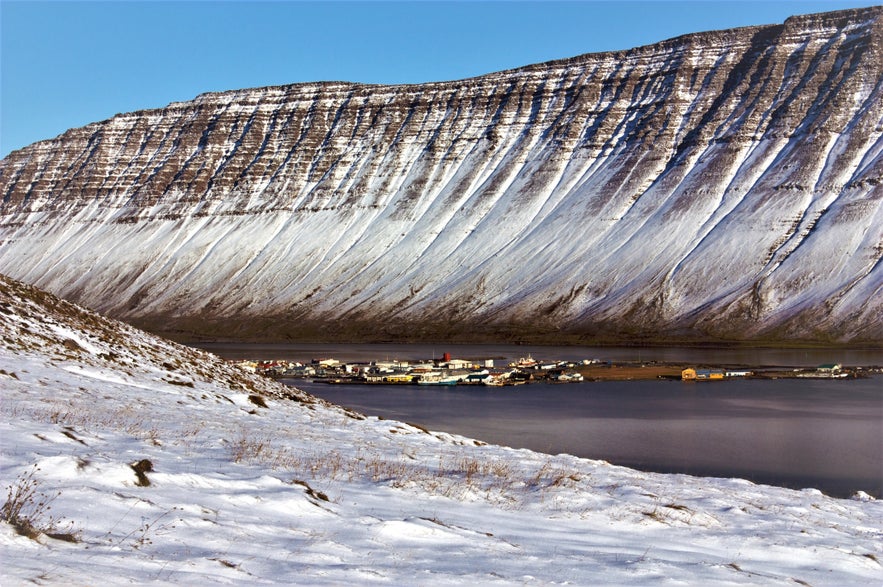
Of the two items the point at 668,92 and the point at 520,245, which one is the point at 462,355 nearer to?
the point at 520,245

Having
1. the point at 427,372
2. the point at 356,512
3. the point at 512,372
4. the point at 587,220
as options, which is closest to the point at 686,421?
the point at 512,372

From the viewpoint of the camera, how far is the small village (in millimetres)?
78562

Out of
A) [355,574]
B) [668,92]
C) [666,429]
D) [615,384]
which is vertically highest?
[668,92]

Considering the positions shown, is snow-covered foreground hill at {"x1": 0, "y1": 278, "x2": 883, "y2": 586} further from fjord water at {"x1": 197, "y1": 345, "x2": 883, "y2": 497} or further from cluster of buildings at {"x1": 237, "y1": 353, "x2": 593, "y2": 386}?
cluster of buildings at {"x1": 237, "y1": 353, "x2": 593, "y2": 386}

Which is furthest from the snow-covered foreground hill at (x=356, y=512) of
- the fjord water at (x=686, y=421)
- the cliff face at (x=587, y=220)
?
the cliff face at (x=587, y=220)

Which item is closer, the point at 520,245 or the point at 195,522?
the point at 195,522

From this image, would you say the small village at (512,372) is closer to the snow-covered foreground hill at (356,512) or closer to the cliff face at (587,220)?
the cliff face at (587,220)

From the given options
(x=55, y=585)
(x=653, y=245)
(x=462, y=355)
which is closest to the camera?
(x=55, y=585)

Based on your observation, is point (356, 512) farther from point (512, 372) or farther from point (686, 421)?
point (512, 372)

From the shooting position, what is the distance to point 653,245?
477 ft

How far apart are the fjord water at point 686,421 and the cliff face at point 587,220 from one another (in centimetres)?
4376

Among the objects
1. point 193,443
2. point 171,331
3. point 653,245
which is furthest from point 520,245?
point 193,443

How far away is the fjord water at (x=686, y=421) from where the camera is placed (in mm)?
35375

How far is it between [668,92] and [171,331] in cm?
11509
